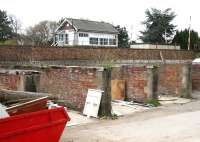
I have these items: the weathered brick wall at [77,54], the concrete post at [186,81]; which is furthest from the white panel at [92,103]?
the weathered brick wall at [77,54]

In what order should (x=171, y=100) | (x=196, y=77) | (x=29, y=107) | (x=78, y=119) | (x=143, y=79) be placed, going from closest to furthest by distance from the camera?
1. (x=29, y=107)
2. (x=78, y=119)
3. (x=143, y=79)
4. (x=171, y=100)
5. (x=196, y=77)

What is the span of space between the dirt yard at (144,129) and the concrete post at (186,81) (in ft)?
13.5

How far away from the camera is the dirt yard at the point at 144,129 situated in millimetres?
10055

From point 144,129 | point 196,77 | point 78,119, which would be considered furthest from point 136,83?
point 196,77

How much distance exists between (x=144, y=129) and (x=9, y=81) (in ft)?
19.8

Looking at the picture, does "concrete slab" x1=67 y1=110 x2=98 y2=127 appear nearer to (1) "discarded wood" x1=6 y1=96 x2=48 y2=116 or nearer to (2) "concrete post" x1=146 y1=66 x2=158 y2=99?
(1) "discarded wood" x1=6 y1=96 x2=48 y2=116

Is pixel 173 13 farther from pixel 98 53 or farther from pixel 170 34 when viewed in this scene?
pixel 98 53

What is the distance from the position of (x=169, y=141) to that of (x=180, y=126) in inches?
81.2

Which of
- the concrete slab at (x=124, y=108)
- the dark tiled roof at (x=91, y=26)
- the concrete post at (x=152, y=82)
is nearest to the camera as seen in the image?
the concrete slab at (x=124, y=108)

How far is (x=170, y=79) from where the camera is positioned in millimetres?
19234

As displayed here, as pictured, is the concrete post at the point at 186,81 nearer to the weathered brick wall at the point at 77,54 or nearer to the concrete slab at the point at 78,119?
the concrete slab at the point at 78,119

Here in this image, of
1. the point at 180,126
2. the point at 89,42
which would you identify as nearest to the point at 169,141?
the point at 180,126

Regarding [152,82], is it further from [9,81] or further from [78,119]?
[9,81]

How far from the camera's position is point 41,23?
69.4 m
